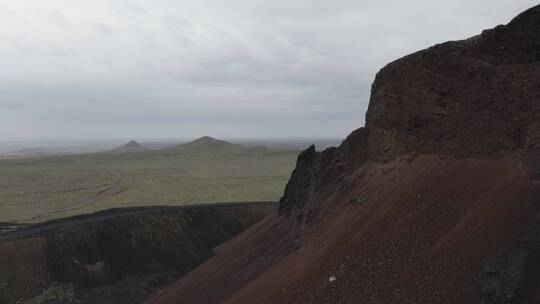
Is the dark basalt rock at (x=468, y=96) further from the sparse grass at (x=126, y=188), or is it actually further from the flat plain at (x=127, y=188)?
the sparse grass at (x=126, y=188)

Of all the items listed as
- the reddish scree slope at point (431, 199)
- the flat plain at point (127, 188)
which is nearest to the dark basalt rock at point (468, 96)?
the reddish scree slope at point (431, 199)

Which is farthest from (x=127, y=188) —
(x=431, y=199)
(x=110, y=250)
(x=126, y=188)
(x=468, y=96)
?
(x=431, y=199)

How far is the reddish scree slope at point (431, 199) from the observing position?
1236cm

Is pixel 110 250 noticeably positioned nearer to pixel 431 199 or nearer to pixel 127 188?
pixel 431 199

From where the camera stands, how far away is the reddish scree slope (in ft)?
40.5

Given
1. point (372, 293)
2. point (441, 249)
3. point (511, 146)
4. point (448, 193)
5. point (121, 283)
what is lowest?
point (121, 283)

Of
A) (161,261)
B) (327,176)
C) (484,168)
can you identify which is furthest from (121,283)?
(484,168)

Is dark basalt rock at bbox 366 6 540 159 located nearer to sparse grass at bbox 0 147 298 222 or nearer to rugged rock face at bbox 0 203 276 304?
rugged rock face at bbox 0 203 276 304

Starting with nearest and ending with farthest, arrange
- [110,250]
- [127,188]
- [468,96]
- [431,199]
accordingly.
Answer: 1. [431,199]
2. [468,96]
3. [110,250]
4. [127,188]

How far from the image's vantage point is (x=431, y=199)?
48.1 ft

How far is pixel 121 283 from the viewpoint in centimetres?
2880

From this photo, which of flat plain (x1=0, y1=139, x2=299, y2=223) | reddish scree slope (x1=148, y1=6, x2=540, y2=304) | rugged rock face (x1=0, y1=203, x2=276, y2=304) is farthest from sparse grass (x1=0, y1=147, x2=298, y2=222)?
reddish scree slope (x1=148, y1=6, x2=540, y2=304)

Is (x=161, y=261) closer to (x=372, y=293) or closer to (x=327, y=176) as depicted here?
(x=327, y=176)

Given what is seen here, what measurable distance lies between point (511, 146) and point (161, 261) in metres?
22.9
